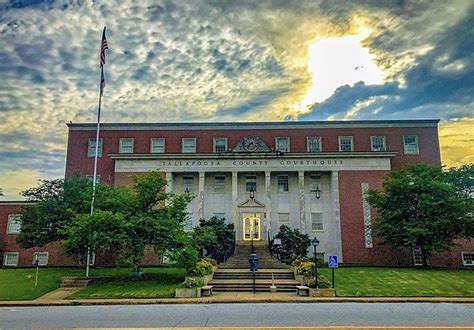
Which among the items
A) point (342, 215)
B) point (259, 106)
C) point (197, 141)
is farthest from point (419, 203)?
point (197, 141)

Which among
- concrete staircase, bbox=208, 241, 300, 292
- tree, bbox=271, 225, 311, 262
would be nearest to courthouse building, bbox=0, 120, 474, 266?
tree, bbox=271, 225, 311, 262

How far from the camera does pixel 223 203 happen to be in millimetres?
39375

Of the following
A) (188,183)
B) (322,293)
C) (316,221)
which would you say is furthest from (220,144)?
(322,293)

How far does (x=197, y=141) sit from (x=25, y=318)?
29.4 metres

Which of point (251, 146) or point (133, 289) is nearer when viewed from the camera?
point (133, 289)

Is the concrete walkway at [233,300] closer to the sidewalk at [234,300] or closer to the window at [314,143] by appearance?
the sidewalk at [234,300]

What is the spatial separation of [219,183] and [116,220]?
1658 cm

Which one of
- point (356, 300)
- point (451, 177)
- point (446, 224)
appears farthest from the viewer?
point (451, 177)

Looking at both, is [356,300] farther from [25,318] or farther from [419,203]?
[419,203]

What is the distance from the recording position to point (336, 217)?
37.4 meters

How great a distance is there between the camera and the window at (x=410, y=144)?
4120cm

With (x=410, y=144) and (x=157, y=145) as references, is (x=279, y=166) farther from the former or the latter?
(x=410, y=144)

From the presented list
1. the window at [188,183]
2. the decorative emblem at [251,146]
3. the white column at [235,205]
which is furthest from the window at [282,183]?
the window at [188,183]

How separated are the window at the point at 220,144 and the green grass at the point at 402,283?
18.0 m
